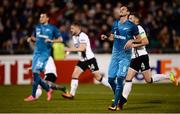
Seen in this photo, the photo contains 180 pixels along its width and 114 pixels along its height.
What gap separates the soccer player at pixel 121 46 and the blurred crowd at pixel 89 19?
10.9 metres

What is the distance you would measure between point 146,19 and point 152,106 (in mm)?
11745

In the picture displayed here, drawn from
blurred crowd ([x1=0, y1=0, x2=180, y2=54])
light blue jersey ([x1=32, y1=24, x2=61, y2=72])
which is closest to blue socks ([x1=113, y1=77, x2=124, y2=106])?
light blue jersey ([x1=32, y1=24, x2=61, y2=72])

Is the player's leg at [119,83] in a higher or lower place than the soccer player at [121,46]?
lower

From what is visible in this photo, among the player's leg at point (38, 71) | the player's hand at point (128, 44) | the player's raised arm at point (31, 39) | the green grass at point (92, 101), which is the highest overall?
the player's hand at point (128, 44)

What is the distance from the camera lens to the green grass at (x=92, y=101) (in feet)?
51.2

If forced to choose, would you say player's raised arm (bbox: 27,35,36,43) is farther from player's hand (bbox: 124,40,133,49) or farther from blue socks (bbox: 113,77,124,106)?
player's hand (bbox: 124,40,133,49)

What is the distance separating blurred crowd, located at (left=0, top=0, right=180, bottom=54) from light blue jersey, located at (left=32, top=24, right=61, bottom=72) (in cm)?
774

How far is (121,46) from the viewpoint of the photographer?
51.7ft

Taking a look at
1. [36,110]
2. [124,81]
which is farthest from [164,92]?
[36,110]

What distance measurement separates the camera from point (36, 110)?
50.7 feet

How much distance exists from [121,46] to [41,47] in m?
3.67

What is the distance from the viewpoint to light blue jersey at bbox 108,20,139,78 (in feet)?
50.3

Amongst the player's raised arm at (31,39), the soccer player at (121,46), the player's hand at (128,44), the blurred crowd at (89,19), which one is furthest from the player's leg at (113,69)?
the blurred crowd at (89,19)

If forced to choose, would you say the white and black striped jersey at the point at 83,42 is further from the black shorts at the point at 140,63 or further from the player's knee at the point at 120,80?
the player's knee at the point at 120,80
